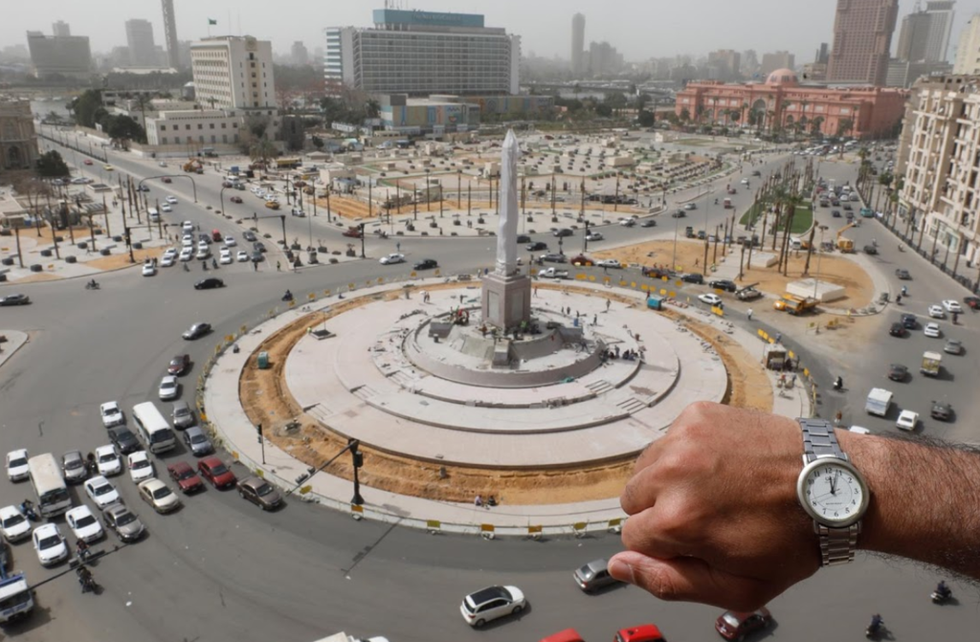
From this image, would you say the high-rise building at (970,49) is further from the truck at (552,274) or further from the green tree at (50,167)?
the green tree at (50,167)

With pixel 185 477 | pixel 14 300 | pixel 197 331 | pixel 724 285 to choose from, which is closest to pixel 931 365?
pixel 724 285

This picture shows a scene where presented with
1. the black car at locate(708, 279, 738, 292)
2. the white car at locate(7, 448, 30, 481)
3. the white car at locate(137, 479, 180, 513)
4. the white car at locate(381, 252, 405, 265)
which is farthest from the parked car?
the black car at locate(708, 279, 738, 292)

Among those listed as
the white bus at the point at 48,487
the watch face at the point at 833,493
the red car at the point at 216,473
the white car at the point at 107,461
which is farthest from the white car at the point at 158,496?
the watch face at the point at 833,493

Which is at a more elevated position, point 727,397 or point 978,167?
point 978,167

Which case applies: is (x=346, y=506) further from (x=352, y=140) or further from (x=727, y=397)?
(x=352, y=140)

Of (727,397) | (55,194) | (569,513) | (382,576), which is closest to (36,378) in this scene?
(382,576)

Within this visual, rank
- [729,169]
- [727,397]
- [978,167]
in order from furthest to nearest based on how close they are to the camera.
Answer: [729,169], [978,167], [727,397]

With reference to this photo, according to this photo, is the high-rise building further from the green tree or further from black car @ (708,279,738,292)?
the green tree
